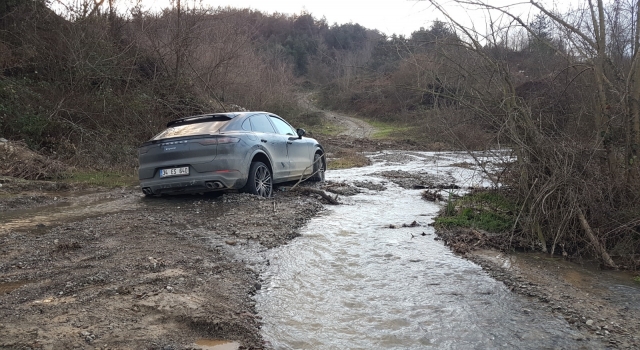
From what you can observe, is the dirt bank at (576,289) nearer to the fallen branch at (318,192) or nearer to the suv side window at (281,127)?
the fallen branch at (318,192)

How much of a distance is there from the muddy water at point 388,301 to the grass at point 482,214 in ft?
2.41

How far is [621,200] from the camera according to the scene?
566cm

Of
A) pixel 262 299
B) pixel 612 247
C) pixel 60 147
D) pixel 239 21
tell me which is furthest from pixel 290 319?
pixel 239 21

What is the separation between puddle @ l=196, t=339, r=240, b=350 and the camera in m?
3.04

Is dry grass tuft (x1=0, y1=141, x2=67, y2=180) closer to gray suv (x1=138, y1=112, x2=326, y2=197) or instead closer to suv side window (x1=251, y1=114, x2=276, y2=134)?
gray suv (x1=138, y1=112, x2=326, y2=197)

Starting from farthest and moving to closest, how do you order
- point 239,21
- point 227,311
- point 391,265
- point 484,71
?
point 239,21
point 484,71
point 391,265
point 227,311

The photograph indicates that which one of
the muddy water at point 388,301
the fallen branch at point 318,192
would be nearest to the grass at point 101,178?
the fallen branch at point 318,192

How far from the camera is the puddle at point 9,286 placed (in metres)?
3.81

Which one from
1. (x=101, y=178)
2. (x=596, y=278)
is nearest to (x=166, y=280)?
(x=596, y=278)

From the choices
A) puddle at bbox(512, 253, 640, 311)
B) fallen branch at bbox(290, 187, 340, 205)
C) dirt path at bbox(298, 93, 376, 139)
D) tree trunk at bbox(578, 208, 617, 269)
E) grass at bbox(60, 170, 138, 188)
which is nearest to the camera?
puddle at bbox(512, 253, 640, 311)

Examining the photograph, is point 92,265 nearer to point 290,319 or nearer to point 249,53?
point 290,319

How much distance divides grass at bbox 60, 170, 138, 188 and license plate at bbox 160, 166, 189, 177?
3.40 m

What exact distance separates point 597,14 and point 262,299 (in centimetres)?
577

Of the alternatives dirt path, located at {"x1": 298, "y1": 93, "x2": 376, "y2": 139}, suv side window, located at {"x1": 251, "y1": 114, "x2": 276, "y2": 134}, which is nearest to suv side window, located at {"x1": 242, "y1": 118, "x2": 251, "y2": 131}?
suv side window, located at {"x1": 251, "y1": 114, "x2": 276, "y2": 134}
